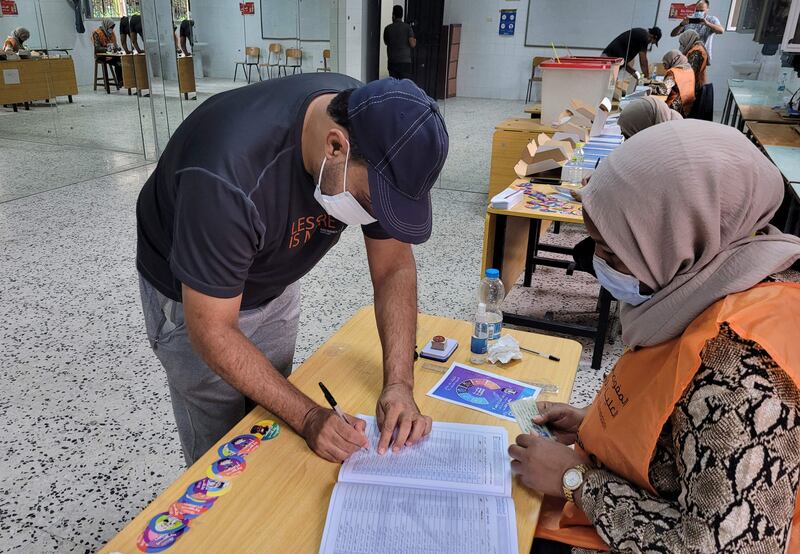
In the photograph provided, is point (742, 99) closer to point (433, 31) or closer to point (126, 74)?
point (433, 31)

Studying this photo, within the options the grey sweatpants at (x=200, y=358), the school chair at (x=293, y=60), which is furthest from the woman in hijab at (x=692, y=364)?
the school chair at (x=293, y=60)

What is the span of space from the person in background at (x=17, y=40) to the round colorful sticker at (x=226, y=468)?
205 inches

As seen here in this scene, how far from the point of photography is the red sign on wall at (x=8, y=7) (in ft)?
15.3

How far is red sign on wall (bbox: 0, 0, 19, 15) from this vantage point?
15.3 feet

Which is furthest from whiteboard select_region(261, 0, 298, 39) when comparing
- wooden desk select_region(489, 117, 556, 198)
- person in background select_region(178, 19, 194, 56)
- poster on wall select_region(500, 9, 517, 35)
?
wooden desk select_region(489, 117, 556, 198)

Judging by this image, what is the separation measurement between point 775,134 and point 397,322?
3.87m

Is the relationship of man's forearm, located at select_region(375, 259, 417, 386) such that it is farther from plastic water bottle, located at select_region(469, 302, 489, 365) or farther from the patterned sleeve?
the patterned sleeve

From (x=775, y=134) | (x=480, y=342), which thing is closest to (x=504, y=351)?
(x=480, y=342)

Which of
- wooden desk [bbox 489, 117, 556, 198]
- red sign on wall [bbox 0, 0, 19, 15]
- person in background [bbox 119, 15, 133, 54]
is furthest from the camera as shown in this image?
person in background [bbox 119, 15, 133, 54]

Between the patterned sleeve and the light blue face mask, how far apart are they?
18 centimetres

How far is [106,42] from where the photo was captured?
218 inches

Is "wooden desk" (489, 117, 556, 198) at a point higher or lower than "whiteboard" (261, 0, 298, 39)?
lower

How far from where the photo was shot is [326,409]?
1.17 meters

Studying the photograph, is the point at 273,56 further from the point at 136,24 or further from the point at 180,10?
the point at 136,24
